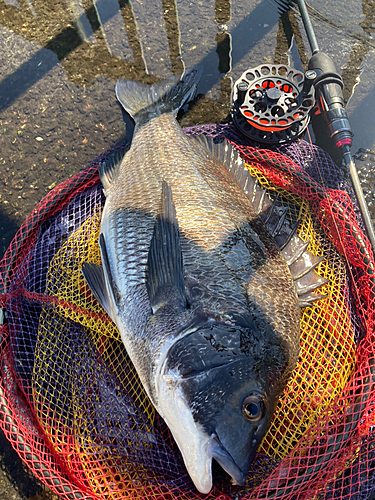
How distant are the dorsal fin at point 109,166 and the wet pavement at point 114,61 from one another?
0.80 meters

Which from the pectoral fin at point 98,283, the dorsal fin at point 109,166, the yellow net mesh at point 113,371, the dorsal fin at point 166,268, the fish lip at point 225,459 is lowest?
the yellow net mesh at point 113,371

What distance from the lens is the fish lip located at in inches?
58.2

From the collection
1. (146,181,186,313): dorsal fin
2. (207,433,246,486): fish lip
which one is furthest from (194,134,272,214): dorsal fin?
(207,433,246,486): fish lip

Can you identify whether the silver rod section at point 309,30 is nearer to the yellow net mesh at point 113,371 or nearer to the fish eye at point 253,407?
the yellow net mesh at point 113,371

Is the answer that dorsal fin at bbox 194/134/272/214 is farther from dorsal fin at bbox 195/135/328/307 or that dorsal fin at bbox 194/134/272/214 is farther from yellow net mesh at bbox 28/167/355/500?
yellow net mesh at bbox 28/167/355/500

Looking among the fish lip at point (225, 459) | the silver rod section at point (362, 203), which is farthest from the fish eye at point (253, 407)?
the silver rod section at point (362, 203)

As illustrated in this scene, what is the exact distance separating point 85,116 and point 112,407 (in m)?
2.99

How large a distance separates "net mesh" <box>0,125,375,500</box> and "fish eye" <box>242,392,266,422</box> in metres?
0.57

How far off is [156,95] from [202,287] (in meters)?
2.10

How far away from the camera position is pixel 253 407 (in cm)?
159

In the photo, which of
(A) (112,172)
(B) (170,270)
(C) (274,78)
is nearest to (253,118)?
(C) (274,78)

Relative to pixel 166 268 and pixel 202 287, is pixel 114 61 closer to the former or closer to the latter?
pixel 166 268

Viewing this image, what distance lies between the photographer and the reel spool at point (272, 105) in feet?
9.54

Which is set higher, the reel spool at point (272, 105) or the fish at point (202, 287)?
the reel spool at point (272, 105)
